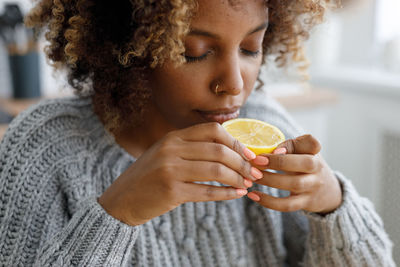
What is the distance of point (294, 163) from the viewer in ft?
2.32

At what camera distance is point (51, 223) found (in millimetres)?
818

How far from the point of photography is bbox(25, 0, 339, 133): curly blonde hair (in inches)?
27.7

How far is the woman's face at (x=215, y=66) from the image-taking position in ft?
2.32

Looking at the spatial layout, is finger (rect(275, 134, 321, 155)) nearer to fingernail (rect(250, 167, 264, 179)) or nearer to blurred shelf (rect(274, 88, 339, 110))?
fingernail (rect(250, 167, 264, 179))

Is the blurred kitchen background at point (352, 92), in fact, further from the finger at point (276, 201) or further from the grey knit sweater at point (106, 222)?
the finger at point (276, 201)

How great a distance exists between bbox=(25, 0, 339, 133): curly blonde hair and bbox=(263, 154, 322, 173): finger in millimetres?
225

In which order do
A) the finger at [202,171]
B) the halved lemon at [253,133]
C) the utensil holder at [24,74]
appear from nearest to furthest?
the finger at [202,171] < the halved lemon at [253,133] < the utensil holder at [24,74]

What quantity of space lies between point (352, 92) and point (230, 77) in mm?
1373

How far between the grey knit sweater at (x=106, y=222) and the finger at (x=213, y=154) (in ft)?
0.58

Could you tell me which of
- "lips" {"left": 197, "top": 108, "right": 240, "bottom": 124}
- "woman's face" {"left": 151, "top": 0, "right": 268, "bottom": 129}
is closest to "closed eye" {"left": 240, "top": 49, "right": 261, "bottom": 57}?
"woman's face" {"left": 151, "top": 0, "right": 268, "bottom": 129}

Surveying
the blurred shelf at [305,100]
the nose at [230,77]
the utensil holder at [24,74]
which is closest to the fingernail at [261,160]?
the nose at [230,77]

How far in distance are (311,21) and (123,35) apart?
42 cm

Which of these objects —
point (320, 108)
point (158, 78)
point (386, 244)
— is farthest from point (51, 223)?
point (320, 108)

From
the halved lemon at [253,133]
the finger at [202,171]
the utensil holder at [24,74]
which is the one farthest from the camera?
the utensil holder at [24,74]
